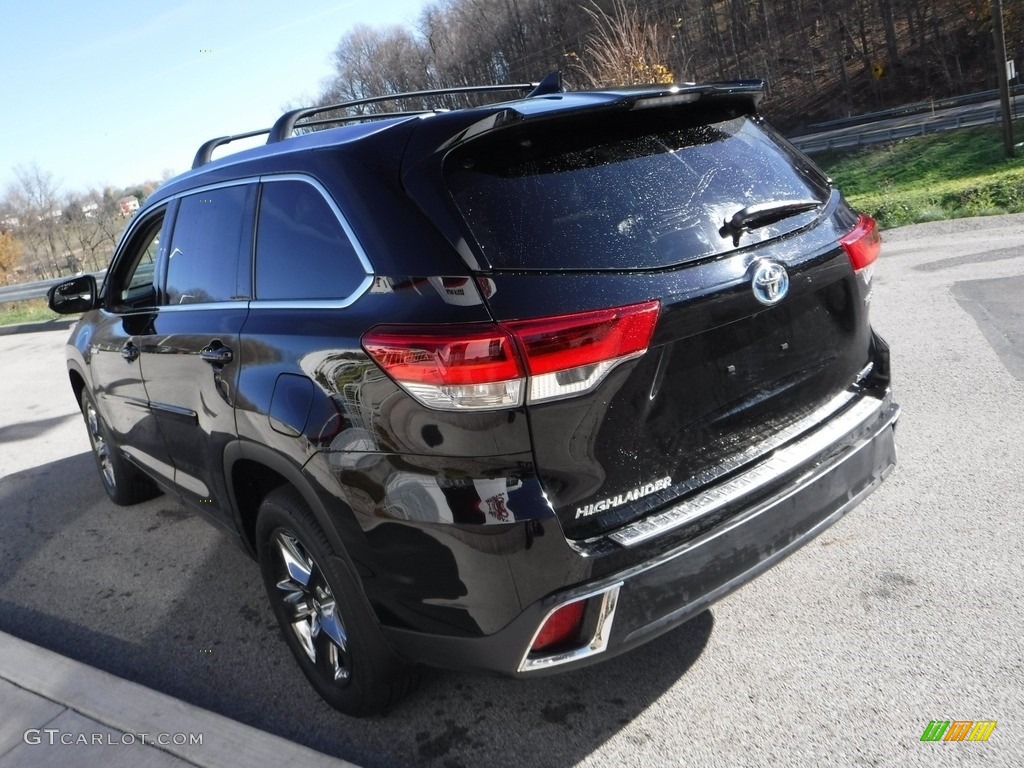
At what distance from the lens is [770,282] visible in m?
2.70

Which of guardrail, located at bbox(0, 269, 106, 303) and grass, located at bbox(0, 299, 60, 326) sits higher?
guardrail, located at bbox(0, 269, 106, 303)

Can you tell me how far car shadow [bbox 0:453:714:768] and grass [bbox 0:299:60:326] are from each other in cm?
1547

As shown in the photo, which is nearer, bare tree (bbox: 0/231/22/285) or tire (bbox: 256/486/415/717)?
tire (bbox: 256/486/415/717)

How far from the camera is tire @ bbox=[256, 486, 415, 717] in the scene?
284 centimetres

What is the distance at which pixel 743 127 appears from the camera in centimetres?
318

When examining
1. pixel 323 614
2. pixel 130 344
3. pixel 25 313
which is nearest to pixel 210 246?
pixel 130 344

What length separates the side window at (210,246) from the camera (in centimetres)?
341

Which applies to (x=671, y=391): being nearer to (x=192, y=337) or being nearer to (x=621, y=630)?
(x=621, y=630)

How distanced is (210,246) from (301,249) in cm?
86

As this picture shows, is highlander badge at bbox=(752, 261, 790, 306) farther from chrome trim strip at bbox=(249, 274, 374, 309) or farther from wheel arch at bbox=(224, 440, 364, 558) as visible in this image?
wheel arch at bbox=(224, 440, 364, 558)

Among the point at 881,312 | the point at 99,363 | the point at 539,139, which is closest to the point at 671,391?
the point at 539,139

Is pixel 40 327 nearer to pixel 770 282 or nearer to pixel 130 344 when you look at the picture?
pixel 130 344

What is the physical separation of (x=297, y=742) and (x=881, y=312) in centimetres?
647

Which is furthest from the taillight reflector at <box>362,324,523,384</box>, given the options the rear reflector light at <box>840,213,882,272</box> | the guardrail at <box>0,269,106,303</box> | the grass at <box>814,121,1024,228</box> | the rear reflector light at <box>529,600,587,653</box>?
the guardrail at <box>0,269,106,303</box>
